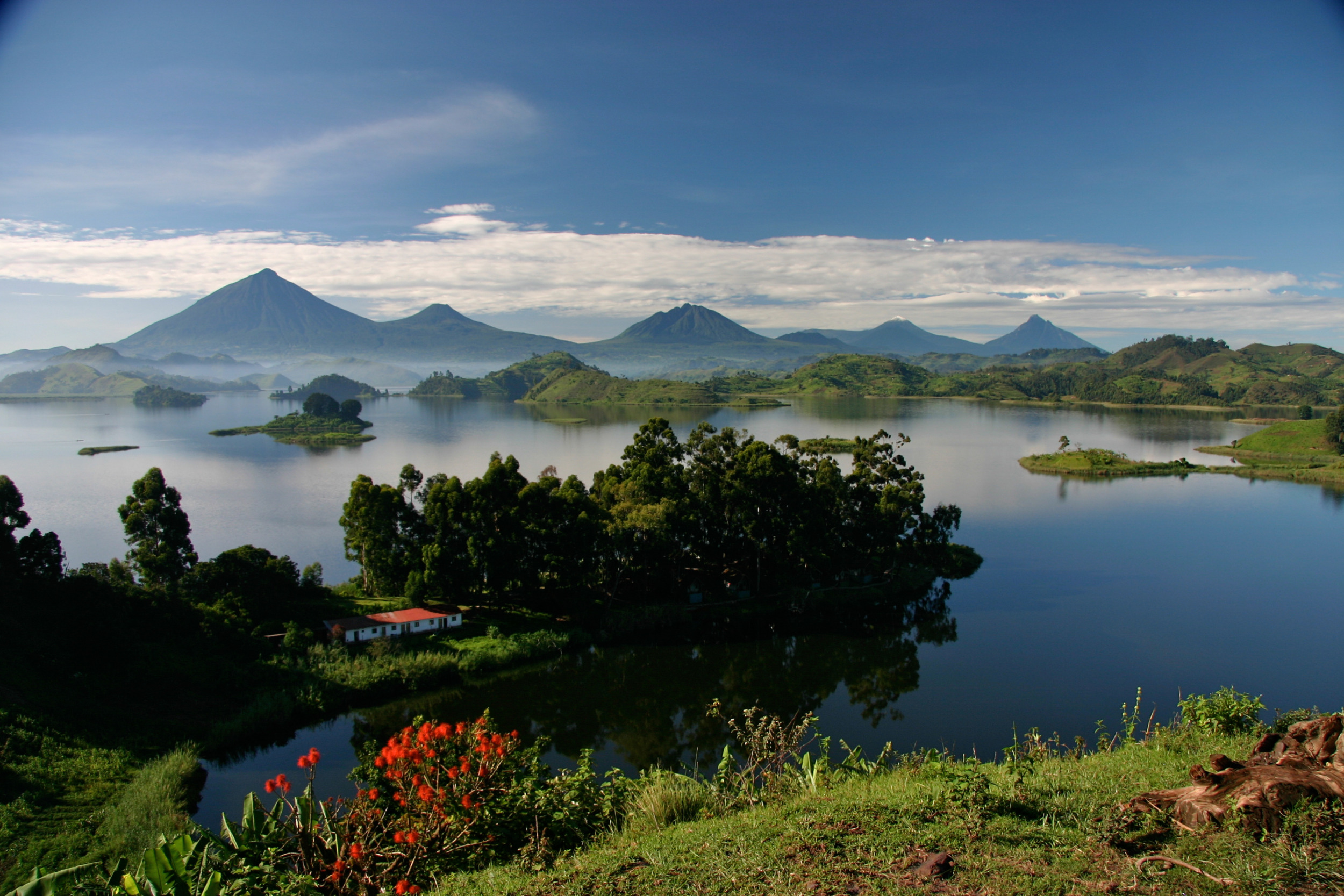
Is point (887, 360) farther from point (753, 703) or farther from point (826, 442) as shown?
point (753, 703)

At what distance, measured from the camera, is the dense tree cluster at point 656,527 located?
57.1 ft

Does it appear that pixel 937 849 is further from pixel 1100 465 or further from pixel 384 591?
pixel 1100 465

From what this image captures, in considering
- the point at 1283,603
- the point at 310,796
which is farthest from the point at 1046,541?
the point at 310,796

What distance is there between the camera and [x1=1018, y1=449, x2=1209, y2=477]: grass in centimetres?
4522

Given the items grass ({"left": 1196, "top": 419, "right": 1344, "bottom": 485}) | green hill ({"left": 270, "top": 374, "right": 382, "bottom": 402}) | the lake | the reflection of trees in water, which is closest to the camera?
the reflection of trees in water

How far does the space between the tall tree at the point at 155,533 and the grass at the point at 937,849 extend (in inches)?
653

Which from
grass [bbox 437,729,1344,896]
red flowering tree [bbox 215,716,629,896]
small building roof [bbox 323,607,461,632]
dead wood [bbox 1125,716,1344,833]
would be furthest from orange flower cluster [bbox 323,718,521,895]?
small building roof [bbox 323,607,461,632]

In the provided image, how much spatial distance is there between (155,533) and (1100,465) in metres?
51.0

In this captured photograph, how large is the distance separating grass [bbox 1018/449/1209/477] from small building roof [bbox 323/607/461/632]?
41.6 meters

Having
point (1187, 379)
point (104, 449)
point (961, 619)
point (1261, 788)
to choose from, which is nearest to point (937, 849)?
point (1261, 788)

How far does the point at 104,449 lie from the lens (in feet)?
172

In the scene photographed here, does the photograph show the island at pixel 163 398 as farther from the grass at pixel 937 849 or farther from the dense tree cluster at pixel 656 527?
the grass at pixel 937 849

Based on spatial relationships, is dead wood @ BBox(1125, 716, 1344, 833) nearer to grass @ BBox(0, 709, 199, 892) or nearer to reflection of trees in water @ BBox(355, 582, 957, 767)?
reflection of trees in water @ BBox(355, 582, 957, 767)

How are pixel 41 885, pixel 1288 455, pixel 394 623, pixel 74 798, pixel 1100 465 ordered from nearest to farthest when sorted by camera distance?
pixel 41 885 < pixel 74 798 < pixel 394 623 < pixel 1100 465 < pixel 1288 455
